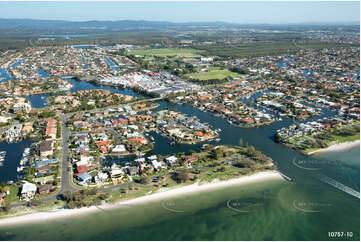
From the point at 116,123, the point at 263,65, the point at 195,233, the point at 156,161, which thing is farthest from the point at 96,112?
the point at 263,65

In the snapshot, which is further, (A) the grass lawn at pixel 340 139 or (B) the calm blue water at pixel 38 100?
(B) the calm blue water at pixel 38 100

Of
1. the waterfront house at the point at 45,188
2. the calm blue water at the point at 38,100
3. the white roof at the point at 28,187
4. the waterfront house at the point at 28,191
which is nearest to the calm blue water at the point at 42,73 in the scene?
the calm blue water at the point at 38,100

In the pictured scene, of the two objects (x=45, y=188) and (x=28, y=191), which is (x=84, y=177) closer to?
(x=45, y=188)

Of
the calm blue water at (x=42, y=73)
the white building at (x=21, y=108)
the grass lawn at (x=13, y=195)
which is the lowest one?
the grass lawn at (x=13, y=195)

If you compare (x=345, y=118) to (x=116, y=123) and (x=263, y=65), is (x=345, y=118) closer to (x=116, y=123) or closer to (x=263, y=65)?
(x=116, y=123)

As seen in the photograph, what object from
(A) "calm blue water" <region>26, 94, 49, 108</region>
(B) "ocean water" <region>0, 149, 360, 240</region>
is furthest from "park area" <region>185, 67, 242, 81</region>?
(B) "ocean water" <region>0, 149, 360, 240</region>

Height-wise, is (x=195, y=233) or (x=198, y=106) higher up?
(x=198, y=106)

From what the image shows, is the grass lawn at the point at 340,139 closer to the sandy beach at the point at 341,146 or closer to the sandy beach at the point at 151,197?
the sandy beach at the point at 341,146
